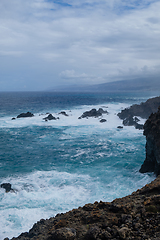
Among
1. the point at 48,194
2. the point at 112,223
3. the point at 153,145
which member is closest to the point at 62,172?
the point at 48,194

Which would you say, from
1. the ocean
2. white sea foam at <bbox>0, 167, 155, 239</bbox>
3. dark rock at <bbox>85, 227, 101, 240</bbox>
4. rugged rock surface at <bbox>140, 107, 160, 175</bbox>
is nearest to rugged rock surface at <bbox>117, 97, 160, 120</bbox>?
the ocean

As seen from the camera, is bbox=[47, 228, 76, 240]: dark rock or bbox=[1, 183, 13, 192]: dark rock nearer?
bbox=[47, 228, 76, 240]: dark rock

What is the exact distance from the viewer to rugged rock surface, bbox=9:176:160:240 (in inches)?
246

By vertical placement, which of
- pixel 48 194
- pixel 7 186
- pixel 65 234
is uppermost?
pixel 65 234

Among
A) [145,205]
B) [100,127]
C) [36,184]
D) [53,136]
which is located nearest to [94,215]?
[145,205]

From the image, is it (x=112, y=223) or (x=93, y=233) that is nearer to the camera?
(x=93, y=233)

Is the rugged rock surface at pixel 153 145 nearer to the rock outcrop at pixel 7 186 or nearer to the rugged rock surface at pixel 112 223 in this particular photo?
the rugged rock surface at pixel 112 223

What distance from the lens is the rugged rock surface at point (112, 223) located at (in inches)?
246

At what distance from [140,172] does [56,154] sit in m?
12.3

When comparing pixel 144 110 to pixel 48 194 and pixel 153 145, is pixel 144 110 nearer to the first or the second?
pixel 153 145

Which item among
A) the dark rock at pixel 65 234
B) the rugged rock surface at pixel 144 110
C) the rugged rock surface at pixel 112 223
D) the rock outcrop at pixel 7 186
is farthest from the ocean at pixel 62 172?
the rugged rock surface at pixel 144 110

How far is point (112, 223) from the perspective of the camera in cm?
690

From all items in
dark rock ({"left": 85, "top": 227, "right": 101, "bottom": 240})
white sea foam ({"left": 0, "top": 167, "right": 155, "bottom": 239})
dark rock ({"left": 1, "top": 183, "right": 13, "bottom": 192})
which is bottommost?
white sea foam ({"left": 0, "top": 167, "right": 155, "bottom": 239})

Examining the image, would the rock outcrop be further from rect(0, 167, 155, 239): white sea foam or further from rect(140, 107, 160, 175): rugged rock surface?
rect(140, 107, 160, 175): rugged rock surface
